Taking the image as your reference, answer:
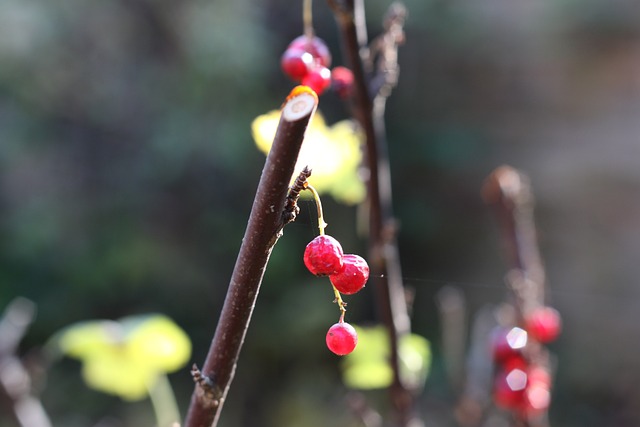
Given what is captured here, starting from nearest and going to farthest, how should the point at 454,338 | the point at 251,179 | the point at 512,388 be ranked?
1. the point at 512,388
2. the point at 454,338
3. the point at 251,179

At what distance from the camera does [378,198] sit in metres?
0.63

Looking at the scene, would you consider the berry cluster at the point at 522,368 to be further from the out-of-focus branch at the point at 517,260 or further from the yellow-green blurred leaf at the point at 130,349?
the yellow-green blurred leaf at the point at 130,349

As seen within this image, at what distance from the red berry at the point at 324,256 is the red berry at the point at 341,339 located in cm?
5

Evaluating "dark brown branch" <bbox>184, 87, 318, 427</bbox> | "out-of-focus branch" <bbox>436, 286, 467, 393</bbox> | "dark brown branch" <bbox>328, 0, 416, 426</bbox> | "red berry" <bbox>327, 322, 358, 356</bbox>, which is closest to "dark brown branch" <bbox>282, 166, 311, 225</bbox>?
"dark brown branch" <bbox>184, 87, 318, 427</bbox>

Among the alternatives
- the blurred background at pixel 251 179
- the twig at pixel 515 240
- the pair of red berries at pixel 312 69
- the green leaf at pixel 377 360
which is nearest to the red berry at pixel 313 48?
the pair of red berries at pixel 312 69

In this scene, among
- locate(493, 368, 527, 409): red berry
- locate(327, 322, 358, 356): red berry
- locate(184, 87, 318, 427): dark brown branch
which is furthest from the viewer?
locate(493, 368, 527, 409): red berry

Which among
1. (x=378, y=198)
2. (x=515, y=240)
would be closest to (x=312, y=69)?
(x=378, y=198)

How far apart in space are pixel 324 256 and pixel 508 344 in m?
0.47

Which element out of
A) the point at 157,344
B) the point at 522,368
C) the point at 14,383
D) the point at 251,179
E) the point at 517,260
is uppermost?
the point at 251,179

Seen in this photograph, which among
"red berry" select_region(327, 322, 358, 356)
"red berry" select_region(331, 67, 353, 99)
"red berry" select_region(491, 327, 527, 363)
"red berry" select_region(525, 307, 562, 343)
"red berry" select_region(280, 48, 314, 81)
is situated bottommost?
"red berry" select_region(327, 322, 358, 356)

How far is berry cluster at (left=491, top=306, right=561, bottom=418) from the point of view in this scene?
29.6 inches

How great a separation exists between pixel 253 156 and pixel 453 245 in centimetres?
121

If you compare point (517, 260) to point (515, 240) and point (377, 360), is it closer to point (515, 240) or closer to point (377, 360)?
point (515, 240)

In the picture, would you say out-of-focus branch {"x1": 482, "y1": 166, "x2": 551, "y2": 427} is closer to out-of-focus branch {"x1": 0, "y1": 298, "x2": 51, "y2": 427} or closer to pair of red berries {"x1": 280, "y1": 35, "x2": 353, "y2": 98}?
pair of red berries {"x1": 280, "y1": 35, "x2": 353, "y2": 98}
